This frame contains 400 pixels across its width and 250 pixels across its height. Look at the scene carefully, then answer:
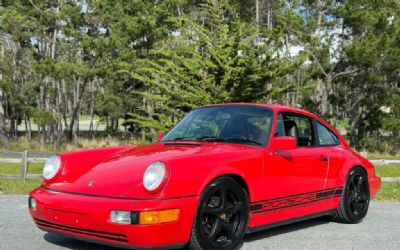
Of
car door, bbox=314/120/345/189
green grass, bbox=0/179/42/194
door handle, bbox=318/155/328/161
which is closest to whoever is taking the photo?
door handle, bbox=318/155/328/161

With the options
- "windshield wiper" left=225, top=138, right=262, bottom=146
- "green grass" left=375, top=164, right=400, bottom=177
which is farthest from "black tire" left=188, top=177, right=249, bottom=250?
"green grass" left=375, top=164, right=400, bottom=177

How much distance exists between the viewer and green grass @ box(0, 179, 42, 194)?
10406mm

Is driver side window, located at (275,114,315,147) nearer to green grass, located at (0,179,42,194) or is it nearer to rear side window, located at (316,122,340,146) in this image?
rear side window, located at (316,122,340,146)

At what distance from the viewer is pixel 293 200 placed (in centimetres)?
562

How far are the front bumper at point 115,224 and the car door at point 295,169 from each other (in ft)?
3.91

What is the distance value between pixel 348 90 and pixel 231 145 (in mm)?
31615

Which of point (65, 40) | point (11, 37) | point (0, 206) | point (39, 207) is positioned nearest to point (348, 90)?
point (65, 40)

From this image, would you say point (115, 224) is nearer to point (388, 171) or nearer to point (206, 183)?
point (206, 183)

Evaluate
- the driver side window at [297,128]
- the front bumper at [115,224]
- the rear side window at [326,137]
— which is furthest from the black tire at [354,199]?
the front bumper at [115,224]

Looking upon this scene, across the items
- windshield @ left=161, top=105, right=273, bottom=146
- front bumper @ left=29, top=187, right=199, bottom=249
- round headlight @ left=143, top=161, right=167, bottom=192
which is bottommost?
front bumper @ left=29, top=187, right=199, bottom=249

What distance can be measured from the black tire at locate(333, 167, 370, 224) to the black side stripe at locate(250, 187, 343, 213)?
185 mm

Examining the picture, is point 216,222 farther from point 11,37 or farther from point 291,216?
point 11,37

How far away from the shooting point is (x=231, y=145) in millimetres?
5301

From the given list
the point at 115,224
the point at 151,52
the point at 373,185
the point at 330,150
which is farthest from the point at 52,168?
the point at 151,52
